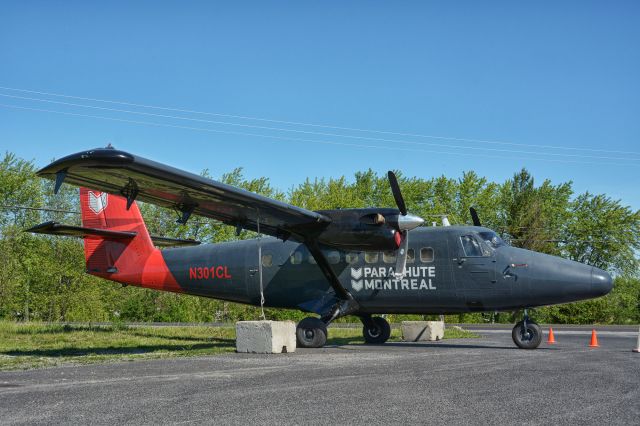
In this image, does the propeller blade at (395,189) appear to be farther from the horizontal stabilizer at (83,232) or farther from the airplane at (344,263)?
the horizontal stabilizer at (83,232)

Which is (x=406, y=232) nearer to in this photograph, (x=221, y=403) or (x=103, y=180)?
(x=103, y=180)

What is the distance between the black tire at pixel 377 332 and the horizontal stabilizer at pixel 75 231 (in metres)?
8.25

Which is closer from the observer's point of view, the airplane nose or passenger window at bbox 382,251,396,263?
the airplane nose

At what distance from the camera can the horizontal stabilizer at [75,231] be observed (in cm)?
1603

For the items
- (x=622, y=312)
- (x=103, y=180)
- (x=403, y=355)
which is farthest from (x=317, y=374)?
(x=622, y=312)

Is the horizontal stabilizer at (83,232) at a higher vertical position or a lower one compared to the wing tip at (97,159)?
lower

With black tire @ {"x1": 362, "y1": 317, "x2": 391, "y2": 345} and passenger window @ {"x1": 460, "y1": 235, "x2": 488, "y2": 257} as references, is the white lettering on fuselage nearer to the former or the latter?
passenger window @ {"x1": 460, "y1": 235, "x2": 488, "y2": 257}

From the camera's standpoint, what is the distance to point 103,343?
64.2 feet

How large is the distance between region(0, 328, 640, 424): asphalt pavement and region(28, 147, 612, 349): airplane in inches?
137

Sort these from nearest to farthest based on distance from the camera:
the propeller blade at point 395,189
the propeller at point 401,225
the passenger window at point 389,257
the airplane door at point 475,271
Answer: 1. the propeller blade at point 395,189
2. the propeller at point 401,225
3. the airplane door at point 475,271
4. the passenger window at point 389,257

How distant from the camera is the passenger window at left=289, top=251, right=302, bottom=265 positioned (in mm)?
19141

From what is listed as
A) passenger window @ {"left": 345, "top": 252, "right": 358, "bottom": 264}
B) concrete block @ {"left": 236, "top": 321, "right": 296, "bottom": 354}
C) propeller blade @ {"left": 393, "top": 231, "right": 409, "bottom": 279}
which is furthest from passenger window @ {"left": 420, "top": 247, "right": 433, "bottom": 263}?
concrete block @ {"left": 236, "top": 321, "right": 296, "bottom": 354}

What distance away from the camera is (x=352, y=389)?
356 inches

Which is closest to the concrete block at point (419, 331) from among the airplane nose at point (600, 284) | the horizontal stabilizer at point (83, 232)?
the airplane nose at point (600, 284)
